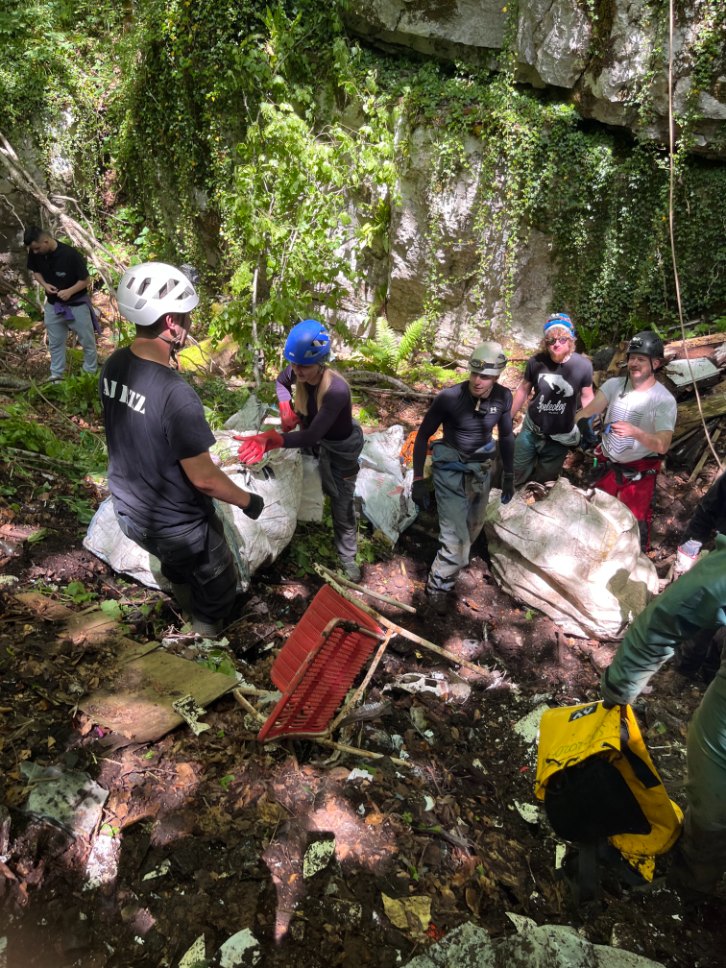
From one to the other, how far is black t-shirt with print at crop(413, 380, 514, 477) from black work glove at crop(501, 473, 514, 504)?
1.32ft

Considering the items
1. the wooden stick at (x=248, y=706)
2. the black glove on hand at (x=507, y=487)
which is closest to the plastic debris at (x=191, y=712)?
the wooden stick at (x=248, y=706)

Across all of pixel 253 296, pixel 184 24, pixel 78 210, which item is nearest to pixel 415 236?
pixel 253 296

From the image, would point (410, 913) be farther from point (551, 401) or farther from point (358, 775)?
point (551, 401)

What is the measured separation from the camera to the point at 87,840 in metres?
2.05

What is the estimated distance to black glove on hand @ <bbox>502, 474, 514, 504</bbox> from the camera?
4.18m

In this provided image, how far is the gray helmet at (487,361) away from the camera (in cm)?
359

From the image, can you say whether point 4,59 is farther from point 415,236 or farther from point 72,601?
point 72,601

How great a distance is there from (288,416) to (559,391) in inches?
80.5

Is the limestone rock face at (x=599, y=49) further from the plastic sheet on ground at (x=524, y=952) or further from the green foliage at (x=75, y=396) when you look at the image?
the plastic sheet on ground at (x=524, y=952)

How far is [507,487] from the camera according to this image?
421 cm

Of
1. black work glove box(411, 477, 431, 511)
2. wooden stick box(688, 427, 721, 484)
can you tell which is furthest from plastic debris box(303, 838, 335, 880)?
wooden stick box(688, 427, 721, 484)

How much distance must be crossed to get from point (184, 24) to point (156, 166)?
2079mm

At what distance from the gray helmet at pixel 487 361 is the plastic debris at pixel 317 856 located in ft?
8.76

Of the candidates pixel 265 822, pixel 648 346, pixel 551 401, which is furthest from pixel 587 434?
pixel 265 822
